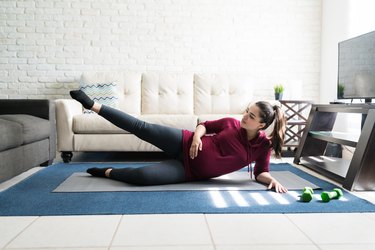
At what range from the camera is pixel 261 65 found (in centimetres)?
430

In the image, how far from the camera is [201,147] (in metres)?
2.13

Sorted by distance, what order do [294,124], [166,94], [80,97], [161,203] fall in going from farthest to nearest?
[166,94] → [294,124] → [80,97] → [161,203]

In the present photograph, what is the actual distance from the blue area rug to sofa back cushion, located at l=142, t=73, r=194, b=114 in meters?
1.87

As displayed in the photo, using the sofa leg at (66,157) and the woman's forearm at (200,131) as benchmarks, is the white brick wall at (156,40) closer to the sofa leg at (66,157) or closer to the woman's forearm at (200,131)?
the sofa leg at (66,157)

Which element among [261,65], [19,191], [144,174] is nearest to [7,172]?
[19,191]

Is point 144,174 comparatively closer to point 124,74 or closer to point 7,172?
point 7,172

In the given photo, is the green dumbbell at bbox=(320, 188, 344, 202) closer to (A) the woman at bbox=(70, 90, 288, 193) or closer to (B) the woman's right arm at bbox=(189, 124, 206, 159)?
(A) the woman at bbox=(70, 90, 288, 193)

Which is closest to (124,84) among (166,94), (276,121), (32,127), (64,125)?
(166,94)

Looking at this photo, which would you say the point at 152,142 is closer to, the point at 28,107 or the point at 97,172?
the point at 97,172

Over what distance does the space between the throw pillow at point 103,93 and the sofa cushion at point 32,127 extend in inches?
30.1

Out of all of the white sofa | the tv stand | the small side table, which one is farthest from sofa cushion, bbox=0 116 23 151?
the small side table

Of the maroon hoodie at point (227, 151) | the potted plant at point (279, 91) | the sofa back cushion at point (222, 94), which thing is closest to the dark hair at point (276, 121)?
the maroon hoodie at point (227, 151)

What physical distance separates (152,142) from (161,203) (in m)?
0.49

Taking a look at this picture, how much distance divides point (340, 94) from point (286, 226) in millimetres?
1990
